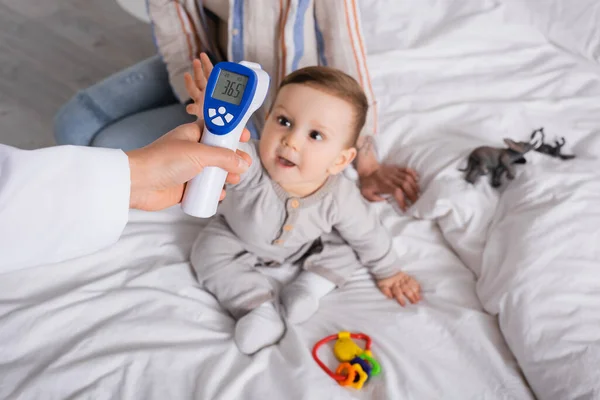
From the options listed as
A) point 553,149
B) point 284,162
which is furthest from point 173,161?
point 553,149

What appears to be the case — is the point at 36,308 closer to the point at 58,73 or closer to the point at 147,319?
the point at 147,319

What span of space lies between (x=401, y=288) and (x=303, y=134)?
323mm

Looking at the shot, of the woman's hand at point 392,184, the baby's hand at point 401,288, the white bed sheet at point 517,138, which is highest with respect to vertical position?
the white bed sheet at point 517,138

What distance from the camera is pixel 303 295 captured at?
0.91m

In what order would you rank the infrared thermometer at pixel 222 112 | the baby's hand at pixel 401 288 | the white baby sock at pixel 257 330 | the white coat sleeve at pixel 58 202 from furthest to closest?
the baby's hand at pixel 401 288
the white baby sock at pixel 257 330
the infrared thermometer at pixel 222 112
the white coat sleeve at pixel 58 202

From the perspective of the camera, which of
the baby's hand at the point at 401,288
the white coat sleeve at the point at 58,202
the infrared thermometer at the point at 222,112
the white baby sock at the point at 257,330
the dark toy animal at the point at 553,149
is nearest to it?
the white coat sleeve at the point at 58,202

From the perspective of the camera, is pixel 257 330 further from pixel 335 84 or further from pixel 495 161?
pixel 495 161

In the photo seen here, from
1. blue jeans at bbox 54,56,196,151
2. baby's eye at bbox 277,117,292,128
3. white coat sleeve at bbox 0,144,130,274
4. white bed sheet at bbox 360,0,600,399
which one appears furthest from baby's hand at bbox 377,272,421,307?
blue jeans at bbox 54,56,196,151

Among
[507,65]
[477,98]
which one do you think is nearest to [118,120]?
[477,98]

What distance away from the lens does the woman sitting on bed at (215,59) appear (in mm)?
1082

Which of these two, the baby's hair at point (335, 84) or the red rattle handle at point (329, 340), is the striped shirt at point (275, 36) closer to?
the baby's hair at point (335, 84)

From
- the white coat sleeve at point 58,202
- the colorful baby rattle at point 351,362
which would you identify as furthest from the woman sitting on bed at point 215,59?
the white coat sleeve at point 58,202

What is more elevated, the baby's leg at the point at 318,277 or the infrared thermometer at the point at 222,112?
the infrared thermometer at the point at 222,112

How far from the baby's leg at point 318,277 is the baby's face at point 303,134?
15 centimetres
